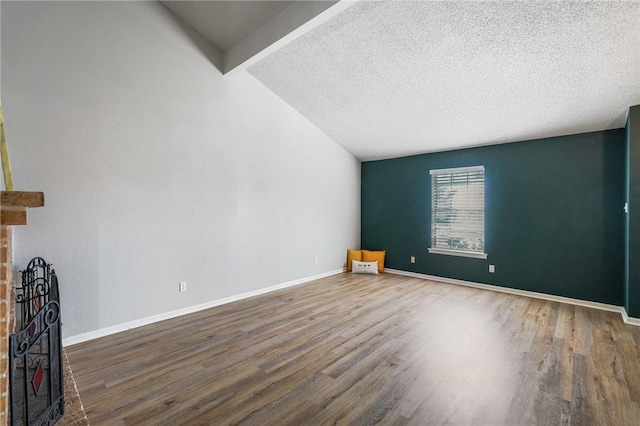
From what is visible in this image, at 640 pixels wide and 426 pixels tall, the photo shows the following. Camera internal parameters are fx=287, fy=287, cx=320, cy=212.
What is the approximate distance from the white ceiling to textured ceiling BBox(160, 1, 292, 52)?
141 millimetres

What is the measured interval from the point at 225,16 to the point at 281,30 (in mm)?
806

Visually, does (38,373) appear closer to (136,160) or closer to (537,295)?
(136,160)

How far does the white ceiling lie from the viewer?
2539mm

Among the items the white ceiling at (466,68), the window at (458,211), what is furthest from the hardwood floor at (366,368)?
the white ceiling at (466,68)

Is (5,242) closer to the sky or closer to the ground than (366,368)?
closer to the sky

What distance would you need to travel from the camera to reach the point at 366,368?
2.33 metres

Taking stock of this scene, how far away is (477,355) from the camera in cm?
255

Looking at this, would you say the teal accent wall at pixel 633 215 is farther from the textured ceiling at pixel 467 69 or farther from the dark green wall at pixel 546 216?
the dark green wall at pixel 546 216

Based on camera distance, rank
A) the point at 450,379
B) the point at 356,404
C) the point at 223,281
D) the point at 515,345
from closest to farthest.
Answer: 1. the point at 356,404
2. the point at 450,379
3. the point at 515,345
4. the point at 223,281

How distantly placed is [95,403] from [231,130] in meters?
3.25

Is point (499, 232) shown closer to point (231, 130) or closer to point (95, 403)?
point (231, 130)

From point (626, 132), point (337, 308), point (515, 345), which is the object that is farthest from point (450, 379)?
point (626, 132)

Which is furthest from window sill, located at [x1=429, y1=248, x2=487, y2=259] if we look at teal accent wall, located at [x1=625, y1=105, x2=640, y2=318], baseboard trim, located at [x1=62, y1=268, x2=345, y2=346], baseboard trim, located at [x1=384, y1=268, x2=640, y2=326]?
baseboard trim, located at [x1=62, y1=268, x2=345, y2=346]

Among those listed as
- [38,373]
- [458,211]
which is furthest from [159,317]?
[458,211]
